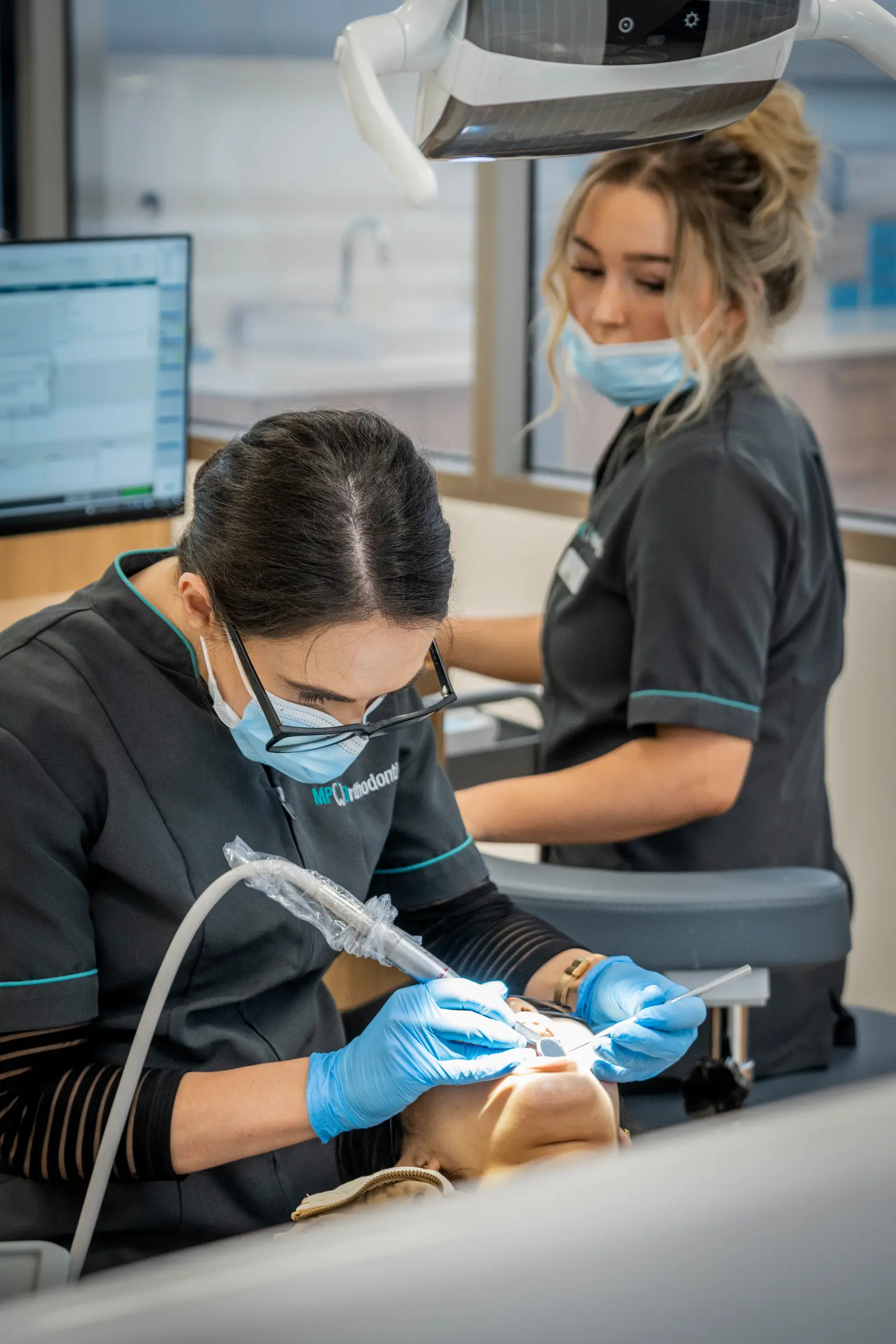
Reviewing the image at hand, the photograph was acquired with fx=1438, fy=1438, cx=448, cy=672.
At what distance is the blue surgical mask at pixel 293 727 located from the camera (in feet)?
3.90

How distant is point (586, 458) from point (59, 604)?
2.14 metres

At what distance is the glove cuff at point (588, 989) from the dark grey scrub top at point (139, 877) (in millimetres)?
239

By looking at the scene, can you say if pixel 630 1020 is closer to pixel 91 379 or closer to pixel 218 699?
pixel 218 699

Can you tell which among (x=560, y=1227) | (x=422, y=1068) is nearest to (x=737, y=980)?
(x=422, y=1068)

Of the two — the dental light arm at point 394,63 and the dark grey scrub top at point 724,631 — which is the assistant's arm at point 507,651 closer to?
the dark grey scrub top at point 724,631

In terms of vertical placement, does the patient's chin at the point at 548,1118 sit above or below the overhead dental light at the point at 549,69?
below

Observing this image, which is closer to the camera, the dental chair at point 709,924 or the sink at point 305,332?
the dental chair at point 709,924

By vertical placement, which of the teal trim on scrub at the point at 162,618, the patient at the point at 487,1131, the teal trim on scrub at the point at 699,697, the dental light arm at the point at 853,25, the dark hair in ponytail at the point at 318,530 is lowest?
the patient at the point at 487,1131

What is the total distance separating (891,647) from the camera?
8.13 feet

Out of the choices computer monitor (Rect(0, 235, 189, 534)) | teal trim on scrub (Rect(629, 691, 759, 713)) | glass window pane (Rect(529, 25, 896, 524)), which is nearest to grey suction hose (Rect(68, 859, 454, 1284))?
teal trim on scrub (Rect(629, 691, 759, 713))

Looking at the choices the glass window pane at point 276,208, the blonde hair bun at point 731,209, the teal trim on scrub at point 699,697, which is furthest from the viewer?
the glass window pane at point 276,208

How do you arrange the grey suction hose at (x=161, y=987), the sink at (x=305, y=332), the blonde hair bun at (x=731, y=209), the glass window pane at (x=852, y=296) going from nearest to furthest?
the grey suction hose at (x=161, y=987)
the blonde hair bun at (x=731, y=209)
the glass window pane at (x=852, y=296)
the sink at (x=305, y=332)

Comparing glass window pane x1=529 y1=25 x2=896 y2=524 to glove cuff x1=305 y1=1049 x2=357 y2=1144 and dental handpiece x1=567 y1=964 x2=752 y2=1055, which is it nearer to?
dental handpiece x1=567 y1=964 x2=752 y2=1055

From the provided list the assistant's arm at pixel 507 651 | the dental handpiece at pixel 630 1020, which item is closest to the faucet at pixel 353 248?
the assistant's arm at pixel 507 651
